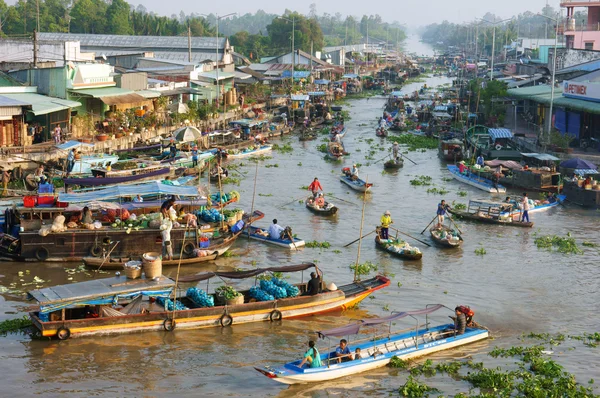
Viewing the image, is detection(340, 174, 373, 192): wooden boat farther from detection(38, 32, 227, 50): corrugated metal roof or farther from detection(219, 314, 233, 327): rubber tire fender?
detection(38, 32, 227, 50): corrugated metal roof

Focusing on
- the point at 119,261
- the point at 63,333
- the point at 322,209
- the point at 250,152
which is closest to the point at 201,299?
the point at 63,333

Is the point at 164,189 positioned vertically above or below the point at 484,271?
above

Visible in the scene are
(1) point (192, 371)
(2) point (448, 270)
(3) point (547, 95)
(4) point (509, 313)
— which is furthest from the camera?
(3) point (547, 95)

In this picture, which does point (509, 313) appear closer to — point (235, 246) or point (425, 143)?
point (235, 246)

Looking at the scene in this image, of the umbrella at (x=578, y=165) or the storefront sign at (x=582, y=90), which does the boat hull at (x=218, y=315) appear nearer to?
the umbrella at (x=578, y=165)

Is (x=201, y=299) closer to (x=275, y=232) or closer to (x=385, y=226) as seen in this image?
(x=275, y=232)

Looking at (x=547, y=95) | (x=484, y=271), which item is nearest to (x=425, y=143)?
(x=547, y=95)
